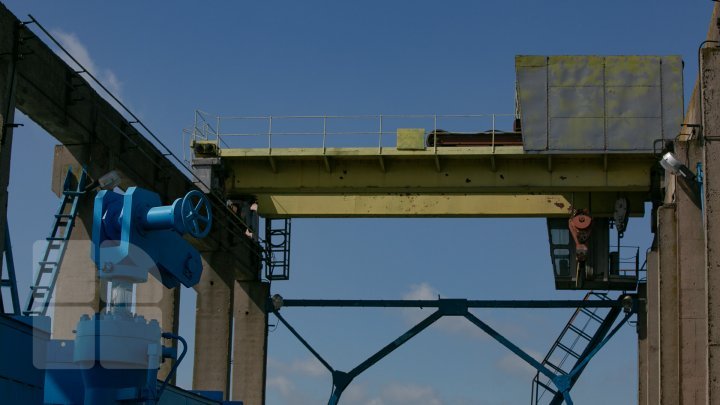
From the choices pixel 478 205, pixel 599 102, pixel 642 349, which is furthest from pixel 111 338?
pixel 642 349

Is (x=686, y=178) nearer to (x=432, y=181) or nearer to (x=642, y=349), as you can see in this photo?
(x=432, y=181)

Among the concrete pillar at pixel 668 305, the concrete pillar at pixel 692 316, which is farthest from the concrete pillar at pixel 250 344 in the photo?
the concrete pillar at pixel 692 316

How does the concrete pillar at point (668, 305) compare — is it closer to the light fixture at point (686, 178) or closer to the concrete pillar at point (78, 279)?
the light fixture at point (686, 178)

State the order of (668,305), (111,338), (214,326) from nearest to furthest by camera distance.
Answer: (111,338)
(668,305)
(214,326)

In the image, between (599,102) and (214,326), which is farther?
(214,326)

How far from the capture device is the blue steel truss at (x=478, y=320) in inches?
1362

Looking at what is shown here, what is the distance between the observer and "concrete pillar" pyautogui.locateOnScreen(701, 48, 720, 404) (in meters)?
23.2

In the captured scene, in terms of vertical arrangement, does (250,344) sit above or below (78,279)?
below

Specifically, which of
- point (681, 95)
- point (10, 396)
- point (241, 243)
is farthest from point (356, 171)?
point (10, 396)

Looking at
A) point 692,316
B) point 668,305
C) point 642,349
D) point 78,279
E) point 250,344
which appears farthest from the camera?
point 250,344

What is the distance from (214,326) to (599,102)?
1189 cm

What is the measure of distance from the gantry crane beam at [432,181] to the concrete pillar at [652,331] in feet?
7.10

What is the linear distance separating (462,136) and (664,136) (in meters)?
5.28

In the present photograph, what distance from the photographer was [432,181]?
3209 centimetres
